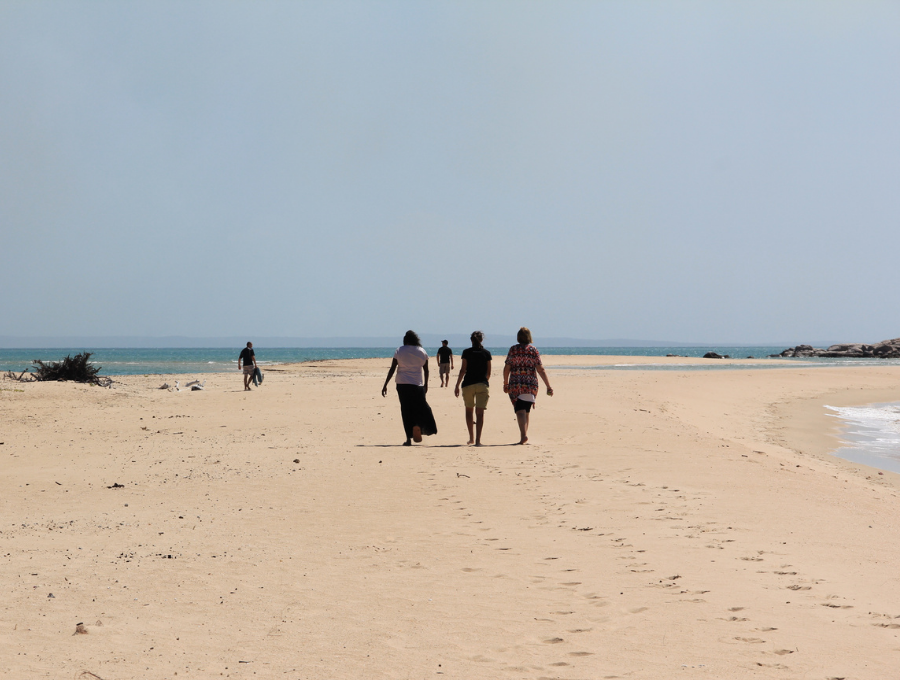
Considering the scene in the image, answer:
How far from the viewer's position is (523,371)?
41.4ft

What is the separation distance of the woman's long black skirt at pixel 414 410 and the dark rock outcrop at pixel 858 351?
86.8 meters

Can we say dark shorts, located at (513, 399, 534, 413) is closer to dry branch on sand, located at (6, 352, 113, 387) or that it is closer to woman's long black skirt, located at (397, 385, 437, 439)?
woman's long black skirt, located at (397, 385, 437, 439)

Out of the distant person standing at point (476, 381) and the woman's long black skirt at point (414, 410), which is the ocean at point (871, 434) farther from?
the woman's long black skirt at point (414, 410)

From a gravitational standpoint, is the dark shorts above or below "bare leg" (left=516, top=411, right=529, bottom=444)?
above

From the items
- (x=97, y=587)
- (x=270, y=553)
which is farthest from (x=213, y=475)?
(x=97, y=587)

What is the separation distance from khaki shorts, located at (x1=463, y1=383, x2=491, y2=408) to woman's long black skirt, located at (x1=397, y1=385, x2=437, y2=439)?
0.75 metres

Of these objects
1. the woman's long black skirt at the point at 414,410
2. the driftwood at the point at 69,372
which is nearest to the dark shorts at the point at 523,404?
the woman's long black skirt at the point at 414,410

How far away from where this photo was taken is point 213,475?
401 inches

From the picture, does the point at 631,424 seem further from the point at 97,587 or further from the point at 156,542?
the point at 97,587

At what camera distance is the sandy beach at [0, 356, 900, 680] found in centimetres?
416

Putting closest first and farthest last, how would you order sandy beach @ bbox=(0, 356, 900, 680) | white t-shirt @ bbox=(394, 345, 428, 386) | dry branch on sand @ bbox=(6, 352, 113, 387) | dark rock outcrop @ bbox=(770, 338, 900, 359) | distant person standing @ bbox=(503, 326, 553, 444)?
sandy beach @ bbox=(0, 356, 900, 680) → distant person standing @ bbox=(503, 326, 553, 444) → white t-shirt @ bbox=(394, 345, 428, 386) → dry branch on sand @ bbox=(6, 352, 113, 387) → dark rock outcrop @ bbox=(770, 338, 900, 359)

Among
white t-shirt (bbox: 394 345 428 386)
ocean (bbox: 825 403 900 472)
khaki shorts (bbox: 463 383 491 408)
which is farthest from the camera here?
ocean (bbox: 825 403 900 472)

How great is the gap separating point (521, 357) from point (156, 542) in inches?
290

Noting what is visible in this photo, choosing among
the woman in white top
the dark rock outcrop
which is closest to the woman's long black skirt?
the woman in white top
